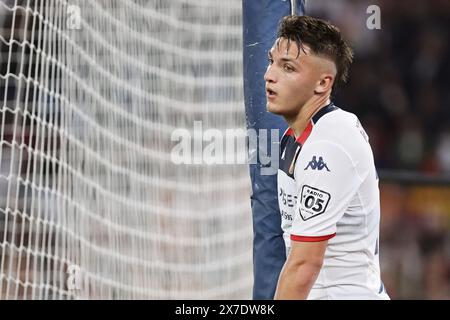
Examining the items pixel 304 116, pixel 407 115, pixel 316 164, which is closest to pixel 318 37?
pixel 304 116

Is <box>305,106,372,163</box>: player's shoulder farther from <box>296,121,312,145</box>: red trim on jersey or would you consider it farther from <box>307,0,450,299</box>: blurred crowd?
<box>307,0,450,299</box>: blurred crowd

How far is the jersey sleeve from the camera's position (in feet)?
9.04

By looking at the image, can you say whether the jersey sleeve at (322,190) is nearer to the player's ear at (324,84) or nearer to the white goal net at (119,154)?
the player's ear at (324,84)

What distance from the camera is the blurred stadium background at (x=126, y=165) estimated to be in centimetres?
485

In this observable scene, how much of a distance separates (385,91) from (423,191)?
256cm

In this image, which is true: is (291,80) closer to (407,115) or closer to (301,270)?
(301,270)

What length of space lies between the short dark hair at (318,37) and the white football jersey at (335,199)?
177 millimetres

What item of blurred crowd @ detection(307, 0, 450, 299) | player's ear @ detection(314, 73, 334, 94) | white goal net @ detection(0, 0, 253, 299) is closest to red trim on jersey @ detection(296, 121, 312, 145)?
player's ear @ detection(314, 73, 334, 94)

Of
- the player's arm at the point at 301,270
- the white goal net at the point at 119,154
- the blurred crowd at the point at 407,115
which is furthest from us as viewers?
the blurred crowd at the point at 407,115

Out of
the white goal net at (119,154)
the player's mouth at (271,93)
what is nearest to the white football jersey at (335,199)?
the player's mouth at (271,93)

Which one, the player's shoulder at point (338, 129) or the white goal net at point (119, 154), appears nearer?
the player's shoulder at point (338, 129)

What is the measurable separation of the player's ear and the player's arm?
1.61 feet

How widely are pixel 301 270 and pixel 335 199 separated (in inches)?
9.3
